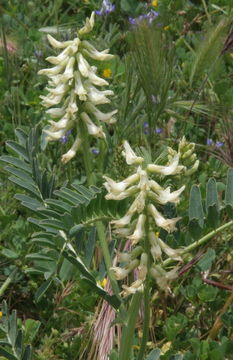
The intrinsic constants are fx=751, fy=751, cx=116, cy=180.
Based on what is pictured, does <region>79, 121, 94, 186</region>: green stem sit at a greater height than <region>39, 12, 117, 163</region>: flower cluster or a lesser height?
lesser

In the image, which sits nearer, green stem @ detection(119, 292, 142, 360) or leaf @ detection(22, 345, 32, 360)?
green stem @ detection(119, 292, 142, 360)

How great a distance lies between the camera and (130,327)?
1965 mm

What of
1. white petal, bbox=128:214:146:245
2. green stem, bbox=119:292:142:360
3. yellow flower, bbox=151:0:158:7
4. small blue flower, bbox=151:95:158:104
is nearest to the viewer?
white petal, bbox=128:214:146:245

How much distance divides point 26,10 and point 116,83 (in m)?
0.92

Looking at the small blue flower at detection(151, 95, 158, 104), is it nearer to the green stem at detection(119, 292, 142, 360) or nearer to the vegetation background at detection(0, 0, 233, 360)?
the vegetation background at detection(0, 0, 233, 360)

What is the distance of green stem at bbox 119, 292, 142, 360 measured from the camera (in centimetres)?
189

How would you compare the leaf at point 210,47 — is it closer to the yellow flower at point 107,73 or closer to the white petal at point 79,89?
the white petal at point 79,89

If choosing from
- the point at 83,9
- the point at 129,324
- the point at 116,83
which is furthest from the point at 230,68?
the point at 129,324

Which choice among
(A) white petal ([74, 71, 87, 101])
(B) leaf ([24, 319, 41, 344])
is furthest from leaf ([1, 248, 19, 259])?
(A) white petal ([74, 71, 87, 101])

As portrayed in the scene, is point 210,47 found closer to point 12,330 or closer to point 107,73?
point 107,73

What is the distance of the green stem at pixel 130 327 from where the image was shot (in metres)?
1.89

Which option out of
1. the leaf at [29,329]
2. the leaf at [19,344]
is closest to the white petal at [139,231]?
the leaf at [19,344]

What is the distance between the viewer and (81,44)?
2002 millimetres

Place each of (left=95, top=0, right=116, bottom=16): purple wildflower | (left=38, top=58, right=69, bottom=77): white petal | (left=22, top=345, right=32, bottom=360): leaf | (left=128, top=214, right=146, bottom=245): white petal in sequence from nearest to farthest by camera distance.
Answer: (left=128, top=214, right=146, bottom=245): white petal
(left=38, top=58, right=69, bottom=77): white petal
(left=22, top=345, right=32, bottom=360): leaf
(left=95, top=0, right=116, bottom=16): purple wildflower
